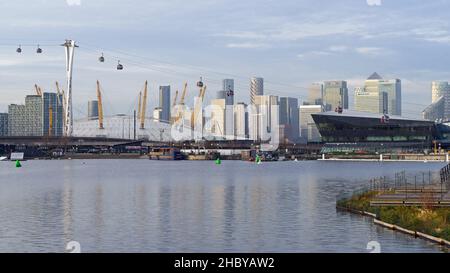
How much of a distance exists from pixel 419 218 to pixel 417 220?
56cm

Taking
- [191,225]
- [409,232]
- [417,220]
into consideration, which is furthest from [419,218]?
[191,225]

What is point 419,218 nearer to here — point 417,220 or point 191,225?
point 417,220

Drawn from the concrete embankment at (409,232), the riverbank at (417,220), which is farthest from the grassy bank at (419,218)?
the concrete embankment at (409,232)

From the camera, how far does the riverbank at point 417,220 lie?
Answer: 1702 inches

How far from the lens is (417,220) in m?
47.2

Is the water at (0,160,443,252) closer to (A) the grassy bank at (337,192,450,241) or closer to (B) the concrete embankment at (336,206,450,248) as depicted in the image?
(B) the concrete embankment at (336,206,450,248)

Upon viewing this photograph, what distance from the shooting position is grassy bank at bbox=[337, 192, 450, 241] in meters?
44.0

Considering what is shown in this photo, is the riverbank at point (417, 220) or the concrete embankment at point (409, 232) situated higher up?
the riverbank at point (417, 220)

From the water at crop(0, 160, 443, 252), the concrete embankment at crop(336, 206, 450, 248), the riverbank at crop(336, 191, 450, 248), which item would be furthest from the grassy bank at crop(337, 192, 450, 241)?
the water at crop(0, 160, 443, 252)

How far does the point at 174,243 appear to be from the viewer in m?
44.6

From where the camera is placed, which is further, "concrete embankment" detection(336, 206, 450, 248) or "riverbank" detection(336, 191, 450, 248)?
"riverbank" detection(336, 191, 450, 248)

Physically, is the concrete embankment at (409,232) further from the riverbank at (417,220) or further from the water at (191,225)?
the water at (191,225)
